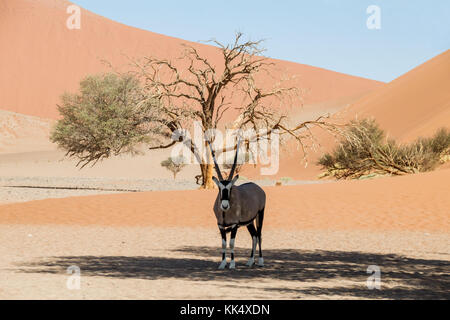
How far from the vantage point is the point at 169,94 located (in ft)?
99.8

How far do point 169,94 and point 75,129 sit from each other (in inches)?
305

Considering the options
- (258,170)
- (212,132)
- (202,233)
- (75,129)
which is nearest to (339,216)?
(202,233)

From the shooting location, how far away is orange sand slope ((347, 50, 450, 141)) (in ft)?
167

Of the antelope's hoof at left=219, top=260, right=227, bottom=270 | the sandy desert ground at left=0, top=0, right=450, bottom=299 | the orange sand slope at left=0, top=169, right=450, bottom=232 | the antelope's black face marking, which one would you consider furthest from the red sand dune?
the antelope's black face marking

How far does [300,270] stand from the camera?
1041cm

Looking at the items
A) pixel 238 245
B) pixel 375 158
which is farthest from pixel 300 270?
pixel 375 158

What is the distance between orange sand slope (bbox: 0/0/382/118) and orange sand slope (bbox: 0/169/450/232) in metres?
82.4

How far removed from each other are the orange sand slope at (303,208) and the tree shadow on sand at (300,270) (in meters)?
6.02

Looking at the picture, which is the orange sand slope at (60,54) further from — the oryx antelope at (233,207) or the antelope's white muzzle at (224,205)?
the antelope's white muzzle at (224,205)

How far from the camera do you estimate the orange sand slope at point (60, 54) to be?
111375 millimetres

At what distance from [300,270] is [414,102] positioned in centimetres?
5292

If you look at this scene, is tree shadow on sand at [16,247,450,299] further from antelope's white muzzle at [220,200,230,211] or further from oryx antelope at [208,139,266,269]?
antelope's white muzzle at [220,200,230,211]

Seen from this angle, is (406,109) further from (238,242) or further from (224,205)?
(224,205)

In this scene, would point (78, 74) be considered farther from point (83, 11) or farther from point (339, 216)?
point (339, 216)
